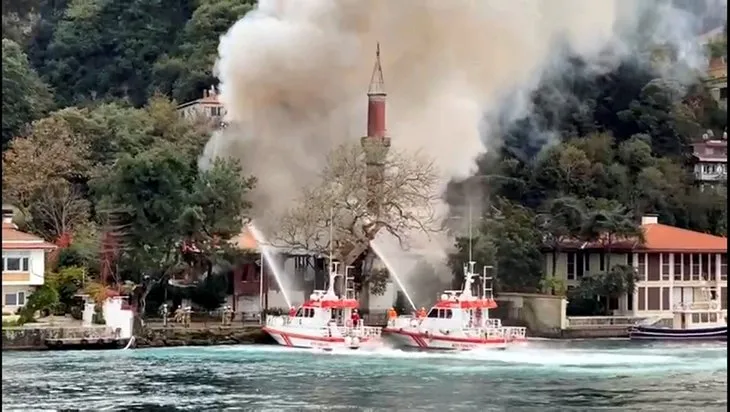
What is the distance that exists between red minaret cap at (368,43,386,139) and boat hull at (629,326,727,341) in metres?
5.83

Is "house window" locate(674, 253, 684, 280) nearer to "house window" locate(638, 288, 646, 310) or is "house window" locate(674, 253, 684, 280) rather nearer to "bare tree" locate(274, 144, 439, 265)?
"house window" locate(638, 288, 646, 310)

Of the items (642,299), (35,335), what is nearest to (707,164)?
(642,299)

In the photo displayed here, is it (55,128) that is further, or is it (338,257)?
(55,128)

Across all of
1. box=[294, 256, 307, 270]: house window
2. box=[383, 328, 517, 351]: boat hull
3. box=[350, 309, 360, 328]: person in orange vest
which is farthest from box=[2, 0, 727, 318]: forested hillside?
box=[383, 328, 517, 351]: boat hull

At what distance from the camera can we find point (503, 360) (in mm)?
17250

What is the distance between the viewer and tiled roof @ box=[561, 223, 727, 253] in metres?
23.5

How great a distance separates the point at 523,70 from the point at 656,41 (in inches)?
168

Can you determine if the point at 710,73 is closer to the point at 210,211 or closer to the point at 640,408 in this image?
the point at 210,211

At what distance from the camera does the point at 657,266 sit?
23516mm

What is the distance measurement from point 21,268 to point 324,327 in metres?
4.66

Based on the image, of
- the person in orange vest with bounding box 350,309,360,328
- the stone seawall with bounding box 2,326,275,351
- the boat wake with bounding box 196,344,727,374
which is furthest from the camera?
the person in orange vest with bounding box 350,309,360,328

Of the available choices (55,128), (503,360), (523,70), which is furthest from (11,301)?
(523,70)

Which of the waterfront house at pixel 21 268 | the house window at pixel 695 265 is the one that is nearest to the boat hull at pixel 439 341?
the waterfront house at pixel 21 268

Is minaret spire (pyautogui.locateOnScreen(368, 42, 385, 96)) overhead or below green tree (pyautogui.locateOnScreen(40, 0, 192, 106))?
below
